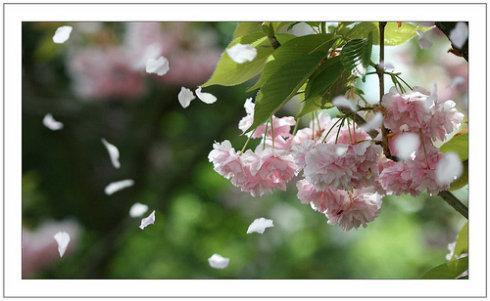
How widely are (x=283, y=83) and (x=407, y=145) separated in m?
0.13

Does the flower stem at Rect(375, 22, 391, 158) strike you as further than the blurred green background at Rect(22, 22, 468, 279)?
No

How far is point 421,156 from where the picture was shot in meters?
0.67

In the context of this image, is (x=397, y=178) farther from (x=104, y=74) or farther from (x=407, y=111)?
(x=104, y=74)

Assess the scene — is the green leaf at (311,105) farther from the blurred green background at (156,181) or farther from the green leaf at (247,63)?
the blurred green background at (156,181)

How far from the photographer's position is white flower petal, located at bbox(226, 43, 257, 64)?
67 centimetres

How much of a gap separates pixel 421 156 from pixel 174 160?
209 cm

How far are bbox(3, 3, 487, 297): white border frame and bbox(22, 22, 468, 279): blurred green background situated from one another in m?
1.23

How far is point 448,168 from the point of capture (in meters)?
0.68

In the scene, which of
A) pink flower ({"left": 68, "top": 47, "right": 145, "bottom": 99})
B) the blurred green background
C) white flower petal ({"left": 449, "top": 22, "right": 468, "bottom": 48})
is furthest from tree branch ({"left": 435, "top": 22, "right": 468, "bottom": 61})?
→ pink flower ({"left": 68, "top": 47, "right": 145, "bottom": 99})

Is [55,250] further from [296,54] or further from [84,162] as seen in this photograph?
[296,54]

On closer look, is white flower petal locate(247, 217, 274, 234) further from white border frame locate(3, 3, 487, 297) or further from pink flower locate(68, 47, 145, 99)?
pink flower locate(68, 47, 145, 99)

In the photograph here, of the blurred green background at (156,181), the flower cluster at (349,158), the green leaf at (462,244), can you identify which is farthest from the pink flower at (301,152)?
the blurred green background at (156,181)

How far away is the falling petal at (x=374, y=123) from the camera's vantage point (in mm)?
655
